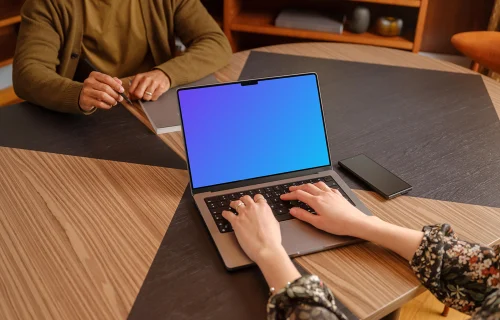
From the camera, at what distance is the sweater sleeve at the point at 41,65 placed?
126 centimetres

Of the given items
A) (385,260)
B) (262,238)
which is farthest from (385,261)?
(262,238)

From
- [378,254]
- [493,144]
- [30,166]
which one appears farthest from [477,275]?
[30,166]

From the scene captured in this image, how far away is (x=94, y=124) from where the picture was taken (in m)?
1.26

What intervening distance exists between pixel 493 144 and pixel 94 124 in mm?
984

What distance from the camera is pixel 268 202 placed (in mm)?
977

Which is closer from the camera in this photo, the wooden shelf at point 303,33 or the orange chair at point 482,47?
the orange chair at point 482,47

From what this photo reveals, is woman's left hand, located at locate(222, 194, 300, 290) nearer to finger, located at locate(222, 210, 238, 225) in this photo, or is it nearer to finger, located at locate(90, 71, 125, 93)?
finger, located at locate(222, 210, 238, 225)

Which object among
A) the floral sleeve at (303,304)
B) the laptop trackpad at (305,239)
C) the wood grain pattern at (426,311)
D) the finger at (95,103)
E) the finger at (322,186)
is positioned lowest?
the wood grain pattern at (426,311)

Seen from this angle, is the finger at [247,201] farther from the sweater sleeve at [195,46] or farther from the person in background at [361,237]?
the sweater sleeve at [195,46]

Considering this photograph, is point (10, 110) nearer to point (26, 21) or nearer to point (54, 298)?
point (26, 21)

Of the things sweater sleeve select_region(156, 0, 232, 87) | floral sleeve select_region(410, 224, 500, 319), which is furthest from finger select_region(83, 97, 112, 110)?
floral sleeve select_region(410, 224, 500, 319)

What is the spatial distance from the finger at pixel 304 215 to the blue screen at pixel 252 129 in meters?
0.12

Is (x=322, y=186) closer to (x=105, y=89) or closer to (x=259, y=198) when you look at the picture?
(x=259, y=198)

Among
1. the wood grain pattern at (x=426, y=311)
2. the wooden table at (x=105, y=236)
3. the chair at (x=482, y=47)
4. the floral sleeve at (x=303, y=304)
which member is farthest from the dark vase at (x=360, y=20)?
the floral sleeve at (x=303, y=304)
